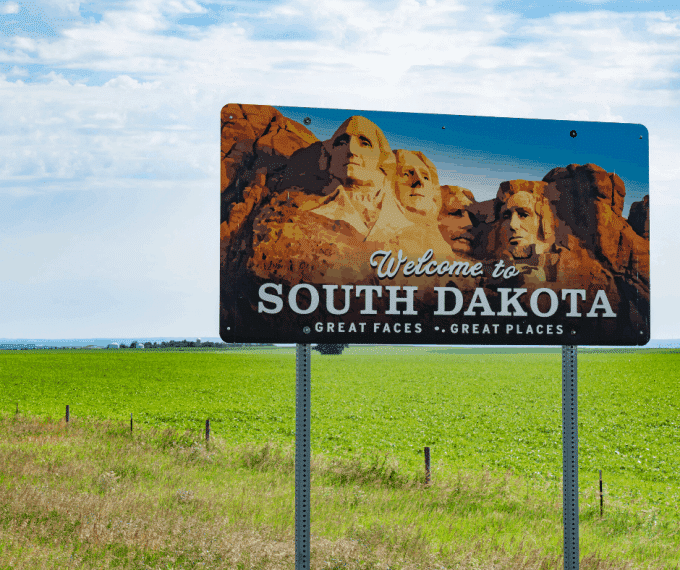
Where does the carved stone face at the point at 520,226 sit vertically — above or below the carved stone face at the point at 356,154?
below

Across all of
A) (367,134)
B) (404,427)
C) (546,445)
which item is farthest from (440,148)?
(404,427)

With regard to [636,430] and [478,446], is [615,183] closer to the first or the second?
[478,446]

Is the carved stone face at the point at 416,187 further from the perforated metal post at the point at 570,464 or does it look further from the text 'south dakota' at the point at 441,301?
the perforated metal post at the point at 570,464

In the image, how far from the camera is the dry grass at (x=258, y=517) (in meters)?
7.03

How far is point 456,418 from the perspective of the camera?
31.4 metres

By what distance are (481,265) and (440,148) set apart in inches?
50.1

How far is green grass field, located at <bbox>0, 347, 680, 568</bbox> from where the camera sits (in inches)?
594

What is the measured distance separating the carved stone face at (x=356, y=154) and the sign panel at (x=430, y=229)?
0.5 inches

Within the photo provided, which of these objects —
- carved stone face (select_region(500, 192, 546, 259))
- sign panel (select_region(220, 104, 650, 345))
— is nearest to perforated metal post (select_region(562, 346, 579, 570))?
sign panel (select_region(220, 104, 650, 345))

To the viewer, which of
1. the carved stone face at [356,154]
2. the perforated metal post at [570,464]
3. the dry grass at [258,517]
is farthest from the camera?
the dry grass at [258,517]

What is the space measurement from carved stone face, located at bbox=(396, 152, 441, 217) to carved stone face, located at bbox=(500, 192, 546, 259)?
76 centimetres

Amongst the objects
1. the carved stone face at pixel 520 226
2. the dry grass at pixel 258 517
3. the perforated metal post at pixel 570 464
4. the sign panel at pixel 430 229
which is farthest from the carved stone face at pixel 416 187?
the dry grass at pixel 258 517

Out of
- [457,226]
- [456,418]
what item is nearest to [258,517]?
[457,226]

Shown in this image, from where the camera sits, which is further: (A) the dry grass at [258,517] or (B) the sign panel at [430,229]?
(A) the dry grass at [258,517]
